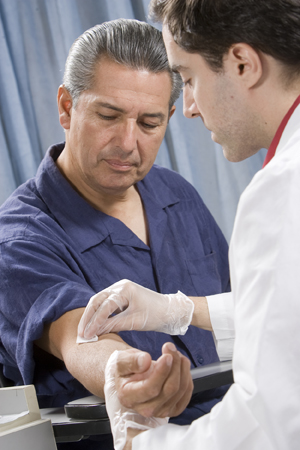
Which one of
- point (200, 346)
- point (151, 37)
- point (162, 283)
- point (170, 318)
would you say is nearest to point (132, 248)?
point (162, 283)

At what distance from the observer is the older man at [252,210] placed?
0.70 meters

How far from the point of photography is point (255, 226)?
2.46 ft

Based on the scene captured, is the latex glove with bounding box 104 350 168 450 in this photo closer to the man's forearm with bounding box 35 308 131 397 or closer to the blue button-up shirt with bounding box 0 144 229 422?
the man's forearm with bounding box 35 308 131 397

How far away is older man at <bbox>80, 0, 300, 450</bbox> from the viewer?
0.70m

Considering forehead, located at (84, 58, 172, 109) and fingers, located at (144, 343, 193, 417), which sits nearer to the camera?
fingers, located at (144, 343, 193, 417)

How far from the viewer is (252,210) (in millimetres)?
764

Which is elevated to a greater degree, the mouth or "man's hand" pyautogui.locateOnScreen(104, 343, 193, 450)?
the mouth

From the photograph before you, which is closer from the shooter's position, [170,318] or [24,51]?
[170,318]

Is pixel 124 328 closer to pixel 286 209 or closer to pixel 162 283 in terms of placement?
pixel 162 283

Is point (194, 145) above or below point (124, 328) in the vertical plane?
above

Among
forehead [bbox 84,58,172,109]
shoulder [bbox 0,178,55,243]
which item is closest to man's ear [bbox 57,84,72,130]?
forehead [bbox 84,58,172,109]

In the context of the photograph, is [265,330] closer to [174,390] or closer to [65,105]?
[174,390]

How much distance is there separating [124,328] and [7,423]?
1.35ft

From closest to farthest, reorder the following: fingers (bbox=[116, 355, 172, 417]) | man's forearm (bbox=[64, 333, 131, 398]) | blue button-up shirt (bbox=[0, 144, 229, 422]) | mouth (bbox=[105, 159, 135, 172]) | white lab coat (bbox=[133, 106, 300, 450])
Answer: white lab coat (bbox=[133, 106, 300, 450]) → fingers (bbox=[116, 355, 172, 417]) → man's forearm (bbox=[64, 333, 131, 398]) → blue button-up shirt (bbox=[0, 144, 229, 422]) → mouth (bbox=[105, 159, 135, 172])
